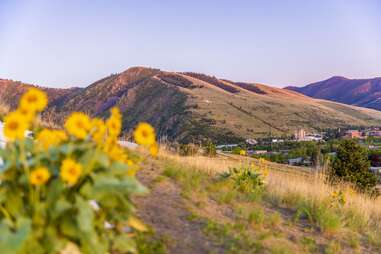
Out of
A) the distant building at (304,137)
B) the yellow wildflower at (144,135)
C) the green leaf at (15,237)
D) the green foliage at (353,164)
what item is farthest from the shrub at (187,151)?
the distant building at (304,137)

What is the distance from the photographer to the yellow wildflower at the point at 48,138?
9.10 feet

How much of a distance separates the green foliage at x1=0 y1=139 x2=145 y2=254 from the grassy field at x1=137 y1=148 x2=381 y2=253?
1.47m

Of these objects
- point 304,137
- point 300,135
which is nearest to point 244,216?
point 304,137

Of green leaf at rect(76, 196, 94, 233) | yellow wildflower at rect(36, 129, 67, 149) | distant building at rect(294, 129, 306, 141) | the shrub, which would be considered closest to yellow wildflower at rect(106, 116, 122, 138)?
yellow wildflower at rect(36, 129, 67, 149)

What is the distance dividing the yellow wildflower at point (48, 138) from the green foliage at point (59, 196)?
0.16 feet

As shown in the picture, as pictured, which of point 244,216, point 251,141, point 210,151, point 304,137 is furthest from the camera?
point 304,137

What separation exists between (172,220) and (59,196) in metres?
2.52

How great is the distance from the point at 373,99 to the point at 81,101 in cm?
12728

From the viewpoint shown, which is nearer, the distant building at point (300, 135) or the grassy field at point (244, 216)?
the grassy field at point (244, 216)

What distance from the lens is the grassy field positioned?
475cm

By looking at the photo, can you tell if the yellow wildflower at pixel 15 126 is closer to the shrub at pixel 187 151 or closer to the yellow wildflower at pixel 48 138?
the yellow wildflower at pixel 48 138

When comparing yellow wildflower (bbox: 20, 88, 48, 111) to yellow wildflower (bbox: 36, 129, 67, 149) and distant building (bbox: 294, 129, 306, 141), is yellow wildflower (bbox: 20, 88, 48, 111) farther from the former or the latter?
distant building (bbox: 294, 129, 306, 141)

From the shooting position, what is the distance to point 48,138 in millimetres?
2809

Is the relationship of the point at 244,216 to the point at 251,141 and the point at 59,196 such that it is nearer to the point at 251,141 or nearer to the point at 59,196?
the point at 59,196
